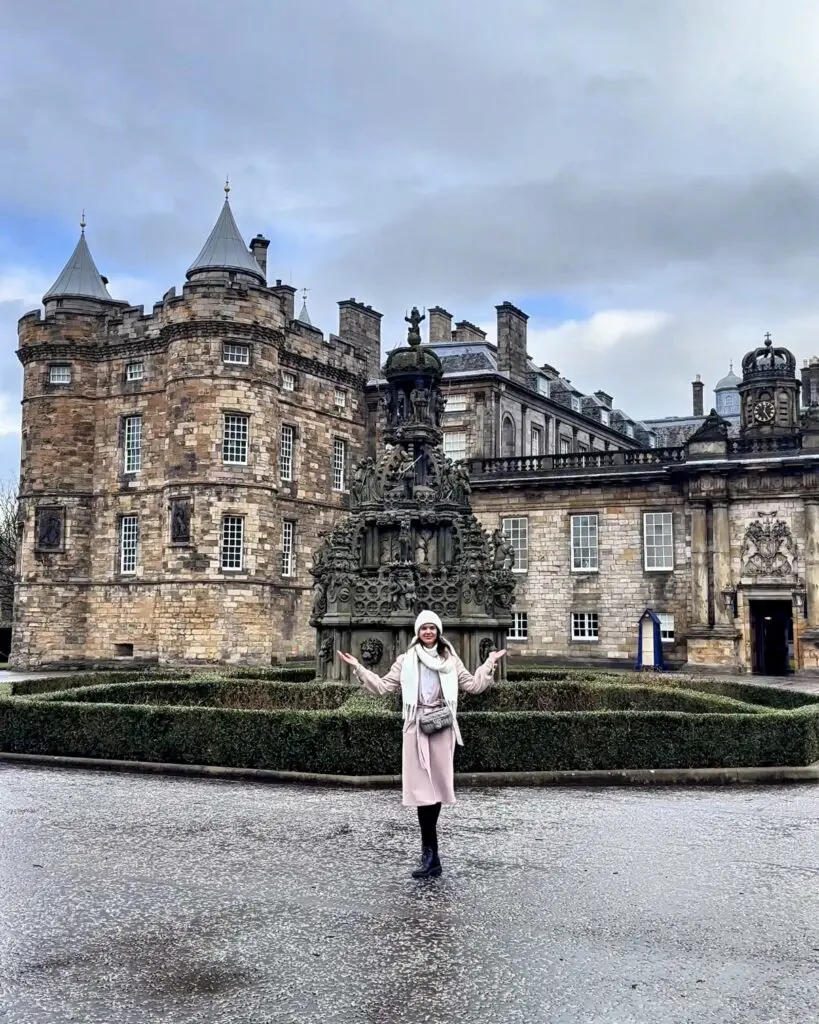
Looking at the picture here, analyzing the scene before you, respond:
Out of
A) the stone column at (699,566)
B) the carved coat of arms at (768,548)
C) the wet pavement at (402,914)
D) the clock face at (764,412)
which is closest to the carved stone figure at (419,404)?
the wet pavement at (402,914)

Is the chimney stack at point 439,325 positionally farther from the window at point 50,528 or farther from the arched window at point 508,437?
the window at point 50,528

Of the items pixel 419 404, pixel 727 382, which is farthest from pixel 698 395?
pixel 419 404

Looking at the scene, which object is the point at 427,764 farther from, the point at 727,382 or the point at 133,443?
the point at 727,382

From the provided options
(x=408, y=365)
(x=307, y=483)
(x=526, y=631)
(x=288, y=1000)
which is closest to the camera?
(x=288, y=1000)

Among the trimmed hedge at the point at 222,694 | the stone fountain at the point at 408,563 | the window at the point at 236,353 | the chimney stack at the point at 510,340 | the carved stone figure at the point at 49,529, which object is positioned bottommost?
the trimmed hedge at the point at 222,694

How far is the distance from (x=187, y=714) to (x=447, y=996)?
9.44 m

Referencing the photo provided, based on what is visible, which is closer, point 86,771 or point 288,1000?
point 288,1000

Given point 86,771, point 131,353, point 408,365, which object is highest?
point 131,353

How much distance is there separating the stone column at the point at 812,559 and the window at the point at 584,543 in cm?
757

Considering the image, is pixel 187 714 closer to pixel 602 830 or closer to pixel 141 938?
pixel 602 830

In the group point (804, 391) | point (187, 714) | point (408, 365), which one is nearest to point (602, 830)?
point (187, 714)

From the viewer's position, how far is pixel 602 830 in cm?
1066

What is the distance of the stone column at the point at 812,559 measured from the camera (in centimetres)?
3669

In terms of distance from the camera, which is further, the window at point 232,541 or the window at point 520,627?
the window at point 520,627
